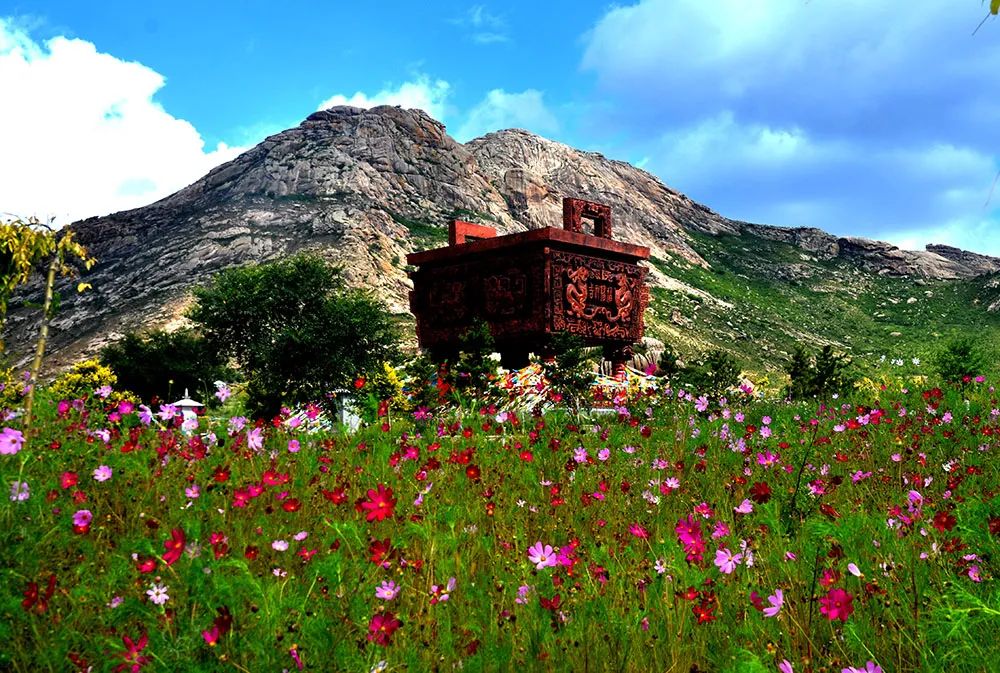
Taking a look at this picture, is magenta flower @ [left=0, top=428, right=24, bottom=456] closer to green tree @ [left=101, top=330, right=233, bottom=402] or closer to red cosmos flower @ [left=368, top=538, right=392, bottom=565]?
red cosmos flower @ [left=368, top=538, right=392, bottom=565]

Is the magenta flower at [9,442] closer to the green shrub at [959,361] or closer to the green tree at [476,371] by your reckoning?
the green tree at [476,371]

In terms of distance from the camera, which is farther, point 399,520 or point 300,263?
point 300,263

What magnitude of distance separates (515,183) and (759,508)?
103m

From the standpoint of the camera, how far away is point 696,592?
9.99 feet

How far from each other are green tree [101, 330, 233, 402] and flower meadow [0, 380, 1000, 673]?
3068 cm

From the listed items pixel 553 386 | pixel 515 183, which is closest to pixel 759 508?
pixel 553 386

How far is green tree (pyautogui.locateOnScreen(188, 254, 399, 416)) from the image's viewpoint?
24188mm

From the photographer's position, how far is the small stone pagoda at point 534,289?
1453 cm

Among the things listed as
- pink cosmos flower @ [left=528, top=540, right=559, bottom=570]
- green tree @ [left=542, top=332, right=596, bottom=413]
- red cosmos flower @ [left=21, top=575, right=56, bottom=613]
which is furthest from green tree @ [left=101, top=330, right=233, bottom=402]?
pink cosmos flower @ [left=528, top=540, right=559, bottom=570]

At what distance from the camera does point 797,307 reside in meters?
90.6

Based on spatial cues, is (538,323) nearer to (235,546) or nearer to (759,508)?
(759,508)

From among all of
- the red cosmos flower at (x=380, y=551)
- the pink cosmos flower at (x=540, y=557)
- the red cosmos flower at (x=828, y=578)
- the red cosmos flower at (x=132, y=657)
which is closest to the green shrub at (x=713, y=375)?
the red cosmos flower at (x=828, y=578)

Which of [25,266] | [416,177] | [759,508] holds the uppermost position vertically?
[416,177]

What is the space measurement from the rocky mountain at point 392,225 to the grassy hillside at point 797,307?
1.80ft
